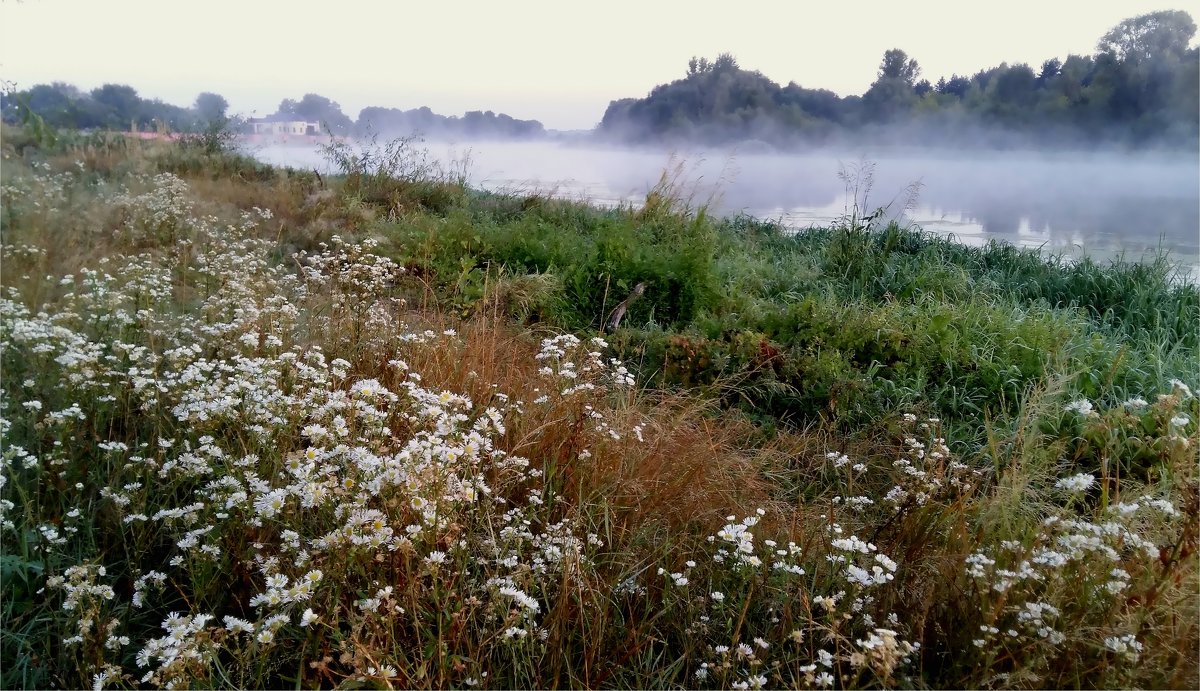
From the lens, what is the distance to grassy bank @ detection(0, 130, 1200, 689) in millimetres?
1671

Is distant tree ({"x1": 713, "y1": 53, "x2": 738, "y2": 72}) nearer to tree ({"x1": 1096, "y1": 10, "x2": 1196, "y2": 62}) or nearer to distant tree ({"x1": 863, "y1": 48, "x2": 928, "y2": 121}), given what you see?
distant tree ({"x1": 863, "y1": 48, "x2": 928, "y2": 121})

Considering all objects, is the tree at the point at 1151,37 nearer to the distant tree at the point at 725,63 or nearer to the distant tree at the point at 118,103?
the distant tree at the point at 725,63

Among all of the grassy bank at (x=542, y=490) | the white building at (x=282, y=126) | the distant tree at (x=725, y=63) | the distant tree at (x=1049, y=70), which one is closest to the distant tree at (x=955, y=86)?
the distant tree at (x=1049, y=70)

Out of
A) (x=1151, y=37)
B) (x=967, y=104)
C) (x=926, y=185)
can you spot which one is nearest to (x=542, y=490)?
(x=1151, y=37)

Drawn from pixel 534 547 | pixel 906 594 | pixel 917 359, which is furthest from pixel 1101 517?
pixel 917 359

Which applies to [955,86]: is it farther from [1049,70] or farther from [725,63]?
[725,63]

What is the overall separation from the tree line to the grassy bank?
6.50 feet

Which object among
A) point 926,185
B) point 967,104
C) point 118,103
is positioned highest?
point 967,104

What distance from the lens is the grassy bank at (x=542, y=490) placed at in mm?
1671

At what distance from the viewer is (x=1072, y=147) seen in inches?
322

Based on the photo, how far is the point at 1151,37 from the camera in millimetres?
4660

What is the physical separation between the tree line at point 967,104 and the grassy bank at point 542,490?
1980mm

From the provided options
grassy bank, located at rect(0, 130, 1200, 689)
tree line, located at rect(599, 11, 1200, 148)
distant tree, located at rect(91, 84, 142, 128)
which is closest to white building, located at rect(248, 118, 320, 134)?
distant tree, located at rect(91, 84, 142, 128)

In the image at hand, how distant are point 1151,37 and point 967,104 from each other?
356 centimetres
